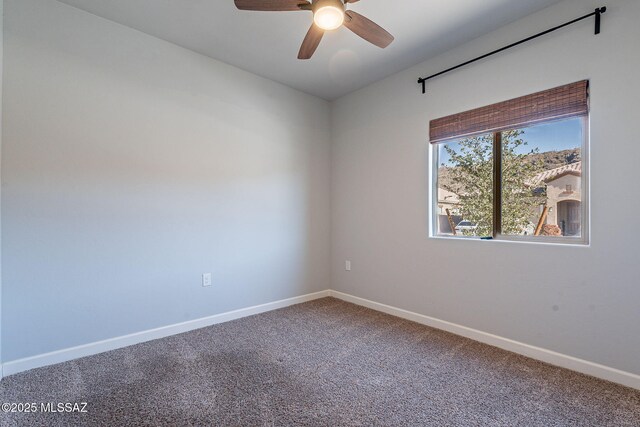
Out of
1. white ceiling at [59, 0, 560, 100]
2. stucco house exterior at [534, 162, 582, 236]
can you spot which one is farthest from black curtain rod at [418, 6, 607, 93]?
stucco house exterior at [534, 162, 582, 236]

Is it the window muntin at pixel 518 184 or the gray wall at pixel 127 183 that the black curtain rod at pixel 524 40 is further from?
the gray wall at pixel 127 183

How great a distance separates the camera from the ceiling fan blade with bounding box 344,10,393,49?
179 centimetres

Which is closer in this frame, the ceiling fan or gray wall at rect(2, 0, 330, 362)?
the ceiling fan

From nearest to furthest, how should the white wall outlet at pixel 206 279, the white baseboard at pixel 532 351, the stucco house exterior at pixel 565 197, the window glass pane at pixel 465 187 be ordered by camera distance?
the white baseboard at pixel 532 351, the stucco house exterior at pixel 565 197, the window glass pane at pixel 465 187, the white wall outlet at pixel 206 279

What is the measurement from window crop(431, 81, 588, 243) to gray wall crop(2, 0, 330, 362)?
175 centimetres

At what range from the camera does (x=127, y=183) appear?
2.51 metres

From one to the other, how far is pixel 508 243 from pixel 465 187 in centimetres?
65

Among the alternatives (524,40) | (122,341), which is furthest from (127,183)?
(524,40)

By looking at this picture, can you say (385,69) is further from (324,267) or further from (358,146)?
(324,267)

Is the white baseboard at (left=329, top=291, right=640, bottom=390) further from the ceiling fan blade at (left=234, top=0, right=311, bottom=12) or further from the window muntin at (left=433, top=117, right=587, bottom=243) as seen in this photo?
the ceiling fan blade at (left=234, top=0, right=311, bottom=12)

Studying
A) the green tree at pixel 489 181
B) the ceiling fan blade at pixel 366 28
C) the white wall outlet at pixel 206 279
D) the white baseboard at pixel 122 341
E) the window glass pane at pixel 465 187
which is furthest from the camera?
the white wall outlet at pixel 206 279

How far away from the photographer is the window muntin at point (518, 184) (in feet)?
7.31

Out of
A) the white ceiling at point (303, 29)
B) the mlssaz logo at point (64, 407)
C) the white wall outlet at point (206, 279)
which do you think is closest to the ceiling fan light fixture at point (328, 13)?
the white ceiling at point (303, 29)

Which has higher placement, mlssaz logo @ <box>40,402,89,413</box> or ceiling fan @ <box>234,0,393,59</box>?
ceiling fan @ <box>234,0,393,59</box>
